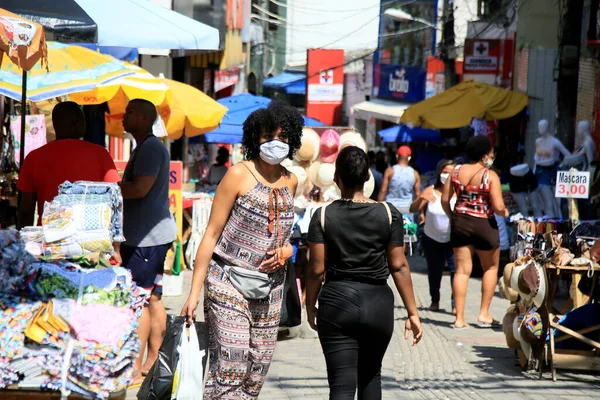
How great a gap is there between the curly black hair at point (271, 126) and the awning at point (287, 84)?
117 feet

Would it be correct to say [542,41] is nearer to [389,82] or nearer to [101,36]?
[101,36]

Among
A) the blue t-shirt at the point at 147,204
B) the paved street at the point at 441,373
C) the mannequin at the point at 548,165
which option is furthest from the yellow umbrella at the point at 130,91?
the mannequin at the point at 548,165

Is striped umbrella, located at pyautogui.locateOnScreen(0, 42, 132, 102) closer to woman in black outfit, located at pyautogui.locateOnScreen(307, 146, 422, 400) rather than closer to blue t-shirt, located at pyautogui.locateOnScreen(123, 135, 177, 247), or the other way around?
blue t-shirt, located at pyautogui.locateOnScreen(123, 135, 177, 247)

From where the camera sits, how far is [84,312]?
4344 millimetres

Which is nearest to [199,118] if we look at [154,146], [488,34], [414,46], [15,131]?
[15,131]

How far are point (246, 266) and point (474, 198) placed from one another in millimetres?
4572

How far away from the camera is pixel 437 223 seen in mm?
9961

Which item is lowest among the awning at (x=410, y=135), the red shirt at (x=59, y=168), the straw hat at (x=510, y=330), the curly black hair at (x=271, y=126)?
the straw hat at (x=510, y=330)

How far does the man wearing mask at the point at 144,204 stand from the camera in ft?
20.4

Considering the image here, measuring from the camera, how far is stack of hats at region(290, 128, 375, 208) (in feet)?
31.8

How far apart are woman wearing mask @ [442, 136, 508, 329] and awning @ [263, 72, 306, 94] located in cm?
3194

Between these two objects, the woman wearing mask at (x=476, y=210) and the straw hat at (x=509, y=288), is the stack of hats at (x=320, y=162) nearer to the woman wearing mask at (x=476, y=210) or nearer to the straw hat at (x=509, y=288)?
the woman wearing mask at (x=476, y=210)

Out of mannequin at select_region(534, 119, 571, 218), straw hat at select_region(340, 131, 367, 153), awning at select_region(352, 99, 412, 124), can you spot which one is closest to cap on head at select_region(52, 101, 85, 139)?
straw hat at select_region(340, 131, 367, 153)

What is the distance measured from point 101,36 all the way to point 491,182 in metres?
4.18
